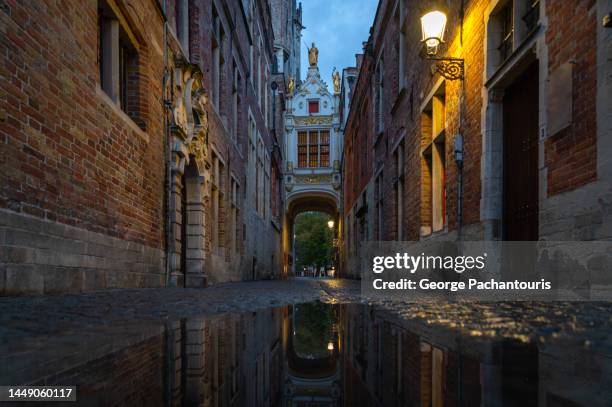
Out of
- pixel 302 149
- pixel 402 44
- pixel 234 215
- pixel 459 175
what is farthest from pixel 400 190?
pixel 302 149

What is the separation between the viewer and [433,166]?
9.46 meters

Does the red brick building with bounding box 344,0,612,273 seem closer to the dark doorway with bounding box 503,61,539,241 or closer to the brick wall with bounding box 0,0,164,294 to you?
the dark doorway with bounding box 503,61,539,241

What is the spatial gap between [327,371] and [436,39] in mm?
6981

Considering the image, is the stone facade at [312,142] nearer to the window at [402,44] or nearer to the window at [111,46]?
the window at [402,44]

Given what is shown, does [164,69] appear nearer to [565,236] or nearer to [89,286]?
[89,286]

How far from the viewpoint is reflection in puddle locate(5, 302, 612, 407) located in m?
0.99

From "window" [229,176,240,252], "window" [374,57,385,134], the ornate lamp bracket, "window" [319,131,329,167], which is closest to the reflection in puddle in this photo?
the ornate lamp bracket

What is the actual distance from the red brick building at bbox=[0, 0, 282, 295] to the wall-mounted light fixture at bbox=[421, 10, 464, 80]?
4.36 metres

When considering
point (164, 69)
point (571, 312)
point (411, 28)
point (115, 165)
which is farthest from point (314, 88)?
point (571, 312)

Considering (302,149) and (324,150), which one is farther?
(302,149)

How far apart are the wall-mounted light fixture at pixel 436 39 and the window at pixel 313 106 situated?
31.1 metres

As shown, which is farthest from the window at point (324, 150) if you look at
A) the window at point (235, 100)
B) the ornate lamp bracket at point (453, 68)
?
the ornate lamp bracket at point (453, 68)

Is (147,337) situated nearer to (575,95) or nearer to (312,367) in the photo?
(312,367)

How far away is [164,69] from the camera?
29.5 feet
